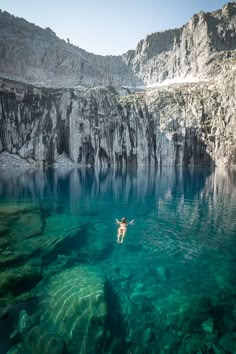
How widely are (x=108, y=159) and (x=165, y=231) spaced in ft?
327

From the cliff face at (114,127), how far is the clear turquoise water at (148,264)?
8540cm

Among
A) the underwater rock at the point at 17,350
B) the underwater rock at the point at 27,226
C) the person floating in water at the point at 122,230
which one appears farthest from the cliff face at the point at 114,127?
the underwater rock at the point at 17,350

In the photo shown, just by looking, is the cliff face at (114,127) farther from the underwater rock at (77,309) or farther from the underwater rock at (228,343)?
the underwater rock at (228,343)

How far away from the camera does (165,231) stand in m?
23.4

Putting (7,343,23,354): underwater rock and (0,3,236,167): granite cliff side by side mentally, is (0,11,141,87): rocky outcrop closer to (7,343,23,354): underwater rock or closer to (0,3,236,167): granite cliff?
(0,3,236,167): granite cliff

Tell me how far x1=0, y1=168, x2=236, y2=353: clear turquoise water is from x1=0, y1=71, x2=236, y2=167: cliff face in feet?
280

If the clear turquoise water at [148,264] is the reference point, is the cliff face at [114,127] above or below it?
above

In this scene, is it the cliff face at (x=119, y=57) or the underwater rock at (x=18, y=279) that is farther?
the cliff face at (x=119, y=57)

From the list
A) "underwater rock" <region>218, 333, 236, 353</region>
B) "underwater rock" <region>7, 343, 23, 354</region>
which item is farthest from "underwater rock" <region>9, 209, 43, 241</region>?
"underwater rock" <region>218, 333, 236, 353</region>

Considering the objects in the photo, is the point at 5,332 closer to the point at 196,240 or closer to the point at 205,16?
the point at 196,240

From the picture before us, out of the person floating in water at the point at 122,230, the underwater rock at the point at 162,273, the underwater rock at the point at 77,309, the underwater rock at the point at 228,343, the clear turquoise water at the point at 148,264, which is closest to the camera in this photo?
the underwater rock at the point at 228,343

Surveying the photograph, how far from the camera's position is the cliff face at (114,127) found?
4407 inches

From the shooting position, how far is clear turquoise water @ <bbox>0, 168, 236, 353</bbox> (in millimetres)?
10461

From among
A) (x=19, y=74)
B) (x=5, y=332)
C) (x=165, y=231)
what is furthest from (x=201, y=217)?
(x=19, y=74)
